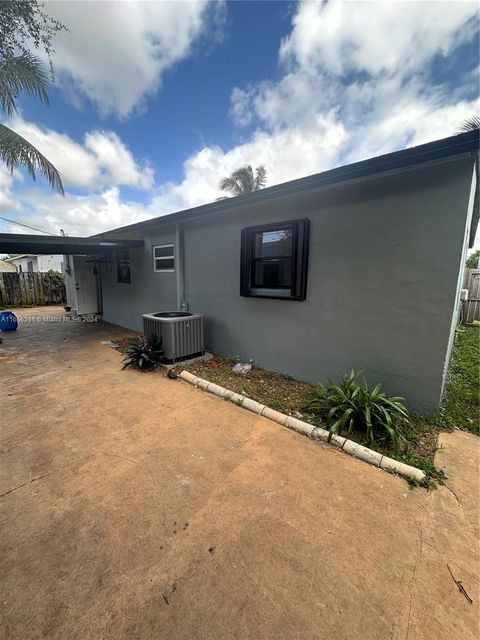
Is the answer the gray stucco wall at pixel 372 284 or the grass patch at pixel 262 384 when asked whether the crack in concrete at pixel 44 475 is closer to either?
the grass patch at pixel 262 384

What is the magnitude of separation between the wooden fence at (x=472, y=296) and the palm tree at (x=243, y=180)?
11470 mm

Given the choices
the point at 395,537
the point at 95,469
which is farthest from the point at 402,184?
the point at 95,469

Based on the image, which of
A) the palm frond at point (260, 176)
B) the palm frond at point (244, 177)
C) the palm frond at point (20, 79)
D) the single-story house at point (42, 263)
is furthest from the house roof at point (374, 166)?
the single-story house at point (42, 263)

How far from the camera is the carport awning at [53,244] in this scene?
211 inches

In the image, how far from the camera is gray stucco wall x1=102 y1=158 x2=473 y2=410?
2.79 meters

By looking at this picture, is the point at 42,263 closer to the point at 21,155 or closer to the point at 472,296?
the point at 21,155

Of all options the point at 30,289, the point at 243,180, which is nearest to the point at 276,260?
the point at 243,180

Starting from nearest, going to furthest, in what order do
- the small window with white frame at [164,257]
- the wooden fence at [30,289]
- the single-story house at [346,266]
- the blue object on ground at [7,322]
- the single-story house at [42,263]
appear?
the single-story house at [346,266], the small window with white frame at [164,257], the blue object on ground at [7,322], the wooden fence at [30,289], the single-story house at [42,263]

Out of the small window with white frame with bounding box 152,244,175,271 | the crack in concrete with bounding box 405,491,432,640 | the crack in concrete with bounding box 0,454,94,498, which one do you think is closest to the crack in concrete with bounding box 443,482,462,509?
the crack in concrete with bounding box 405,491,432,640

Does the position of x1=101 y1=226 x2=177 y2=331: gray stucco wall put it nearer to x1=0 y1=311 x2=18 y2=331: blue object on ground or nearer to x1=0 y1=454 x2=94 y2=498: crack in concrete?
x1=0 y1=311 x2=18 y2=331: blue object on ground

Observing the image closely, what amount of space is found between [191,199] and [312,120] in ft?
31.8

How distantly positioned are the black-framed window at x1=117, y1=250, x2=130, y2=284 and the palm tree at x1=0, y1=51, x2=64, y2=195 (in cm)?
302

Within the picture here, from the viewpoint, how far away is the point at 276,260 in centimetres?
420

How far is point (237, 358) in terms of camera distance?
16.7 feet
